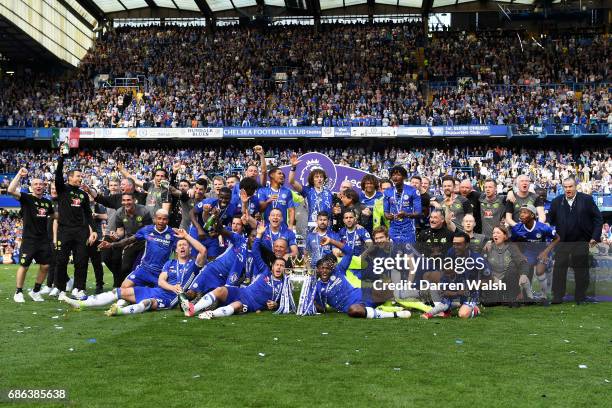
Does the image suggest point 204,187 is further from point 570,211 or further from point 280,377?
point 280,377

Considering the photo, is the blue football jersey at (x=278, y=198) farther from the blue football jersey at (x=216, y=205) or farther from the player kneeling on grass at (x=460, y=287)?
the player kneeling on grass at (x=460, y=287)

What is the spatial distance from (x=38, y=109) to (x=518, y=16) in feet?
105

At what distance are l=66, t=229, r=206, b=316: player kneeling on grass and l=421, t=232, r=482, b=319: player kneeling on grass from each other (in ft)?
11.1

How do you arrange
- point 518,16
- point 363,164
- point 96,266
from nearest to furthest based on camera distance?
point 96,266 → point 363,164 → point 518,16

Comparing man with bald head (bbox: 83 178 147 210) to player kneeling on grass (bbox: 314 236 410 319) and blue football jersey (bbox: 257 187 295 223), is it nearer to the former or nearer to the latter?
blue football jersey (bbox: 257 187 295 223)

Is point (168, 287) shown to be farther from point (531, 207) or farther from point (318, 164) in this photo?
point (318, 164)

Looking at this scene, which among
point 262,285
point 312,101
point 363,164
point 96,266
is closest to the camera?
point 262,285

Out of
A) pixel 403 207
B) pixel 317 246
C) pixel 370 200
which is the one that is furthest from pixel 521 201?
pixel 317 246

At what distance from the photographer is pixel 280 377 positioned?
6.39 m

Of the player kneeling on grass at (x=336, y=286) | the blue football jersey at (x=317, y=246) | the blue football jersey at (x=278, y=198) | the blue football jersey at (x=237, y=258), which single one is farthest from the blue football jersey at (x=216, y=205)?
the player kneeling on grass at (x=336, y=286)

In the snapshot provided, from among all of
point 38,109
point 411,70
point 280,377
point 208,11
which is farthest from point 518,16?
point 280,377

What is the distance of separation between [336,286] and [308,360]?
3640 millimetres

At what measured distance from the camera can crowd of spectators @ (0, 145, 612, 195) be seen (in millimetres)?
38562

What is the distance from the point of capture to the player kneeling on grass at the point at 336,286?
10586 mm
